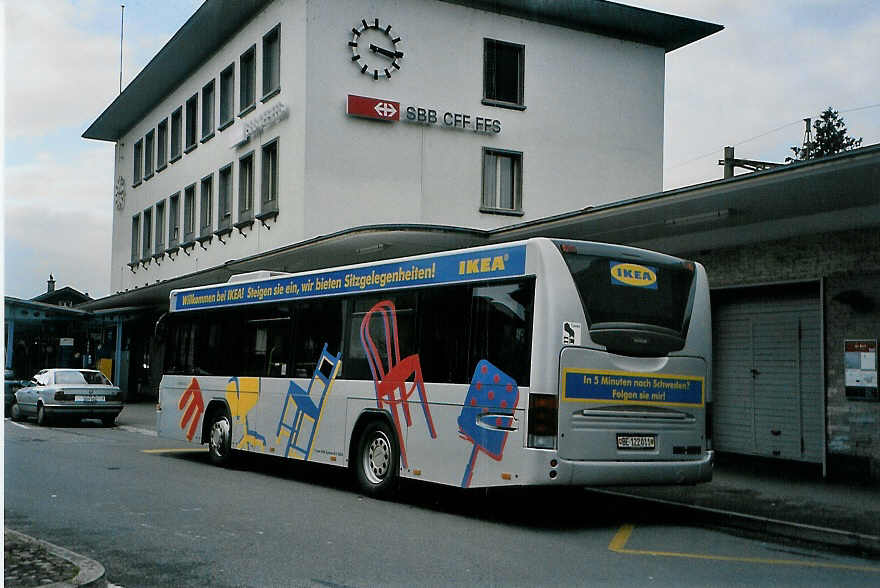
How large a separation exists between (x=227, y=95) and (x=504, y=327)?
25.0m

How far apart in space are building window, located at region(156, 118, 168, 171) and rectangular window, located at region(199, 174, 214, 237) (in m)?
5.62

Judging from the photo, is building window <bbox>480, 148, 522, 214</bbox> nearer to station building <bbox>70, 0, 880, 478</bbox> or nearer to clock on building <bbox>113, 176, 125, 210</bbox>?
station building <bbox>70, 0, 880, 478</bbox>

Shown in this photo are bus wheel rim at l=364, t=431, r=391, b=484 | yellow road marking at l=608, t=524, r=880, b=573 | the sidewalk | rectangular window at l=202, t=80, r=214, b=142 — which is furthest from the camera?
rectangular window at l=202, t=80, r=214, b=142

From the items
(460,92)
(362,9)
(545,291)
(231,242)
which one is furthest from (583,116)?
(545,291)

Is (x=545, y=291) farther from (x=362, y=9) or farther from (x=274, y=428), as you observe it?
(x=362, y=9)

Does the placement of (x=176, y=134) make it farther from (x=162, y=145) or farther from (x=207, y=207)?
(x=207, y=207)

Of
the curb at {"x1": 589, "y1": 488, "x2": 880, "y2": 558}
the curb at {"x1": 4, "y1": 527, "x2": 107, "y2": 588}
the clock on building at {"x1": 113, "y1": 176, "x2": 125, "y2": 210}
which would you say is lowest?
the curb at {"x1": 589, "y1": 488, "x2": 880, "y2": 558}

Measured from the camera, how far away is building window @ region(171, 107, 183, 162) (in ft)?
128

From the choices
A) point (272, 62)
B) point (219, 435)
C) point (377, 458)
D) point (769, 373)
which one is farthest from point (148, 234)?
point (377, 458)

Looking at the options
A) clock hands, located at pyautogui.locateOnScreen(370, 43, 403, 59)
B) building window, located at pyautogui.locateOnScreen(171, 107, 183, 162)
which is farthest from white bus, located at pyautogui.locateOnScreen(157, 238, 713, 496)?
building window, located at pyautogui.locateOnScreen(171, 107, 183, 162)

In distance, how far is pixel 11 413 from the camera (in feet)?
97.3

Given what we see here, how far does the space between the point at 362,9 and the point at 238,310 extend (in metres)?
14.2

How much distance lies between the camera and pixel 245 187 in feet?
104

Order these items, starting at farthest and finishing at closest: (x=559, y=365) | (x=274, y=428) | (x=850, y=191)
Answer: (x=274, y=428) < (x=850, y=191) < (x=559, y=365)
